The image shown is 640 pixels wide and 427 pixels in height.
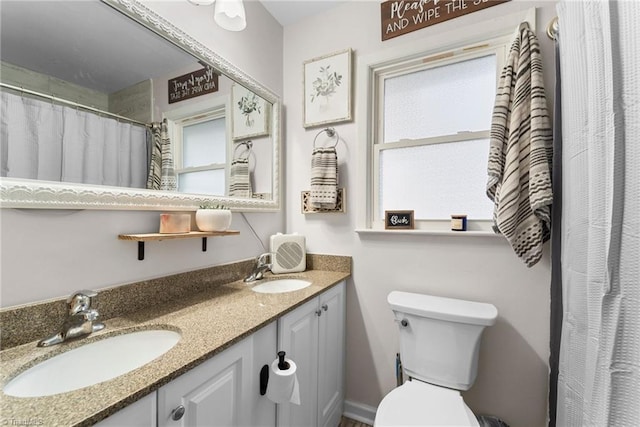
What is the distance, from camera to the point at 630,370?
0.60m

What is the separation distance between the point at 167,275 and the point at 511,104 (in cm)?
169

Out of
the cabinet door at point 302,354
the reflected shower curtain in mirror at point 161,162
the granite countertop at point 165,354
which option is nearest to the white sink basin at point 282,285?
the granite countertop at point 165,354

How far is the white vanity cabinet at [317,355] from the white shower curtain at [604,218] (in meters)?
0.92

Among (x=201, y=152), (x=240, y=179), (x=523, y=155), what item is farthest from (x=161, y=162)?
(x=523, y=155)

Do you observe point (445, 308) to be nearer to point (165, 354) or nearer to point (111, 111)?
point (165, 354)

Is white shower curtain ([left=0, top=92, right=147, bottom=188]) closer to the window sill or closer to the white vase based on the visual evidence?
the white vase

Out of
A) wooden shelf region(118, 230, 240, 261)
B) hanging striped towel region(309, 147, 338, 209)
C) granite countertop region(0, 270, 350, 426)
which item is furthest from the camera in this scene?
hanging striped towel region(309, 147, 338, 209)

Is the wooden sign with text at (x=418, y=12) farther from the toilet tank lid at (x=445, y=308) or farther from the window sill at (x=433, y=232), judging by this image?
the toilet tank lid at (x=445, y=308)

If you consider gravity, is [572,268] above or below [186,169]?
below

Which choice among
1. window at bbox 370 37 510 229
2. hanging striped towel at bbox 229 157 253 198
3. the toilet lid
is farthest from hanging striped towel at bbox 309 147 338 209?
the toilet lid

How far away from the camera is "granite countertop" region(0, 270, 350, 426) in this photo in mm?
466

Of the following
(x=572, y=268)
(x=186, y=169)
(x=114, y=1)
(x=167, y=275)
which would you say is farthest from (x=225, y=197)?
(x=572, y=268)

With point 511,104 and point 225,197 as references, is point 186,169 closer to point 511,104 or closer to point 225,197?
point 225,197

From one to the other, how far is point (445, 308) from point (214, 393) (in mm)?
1003
